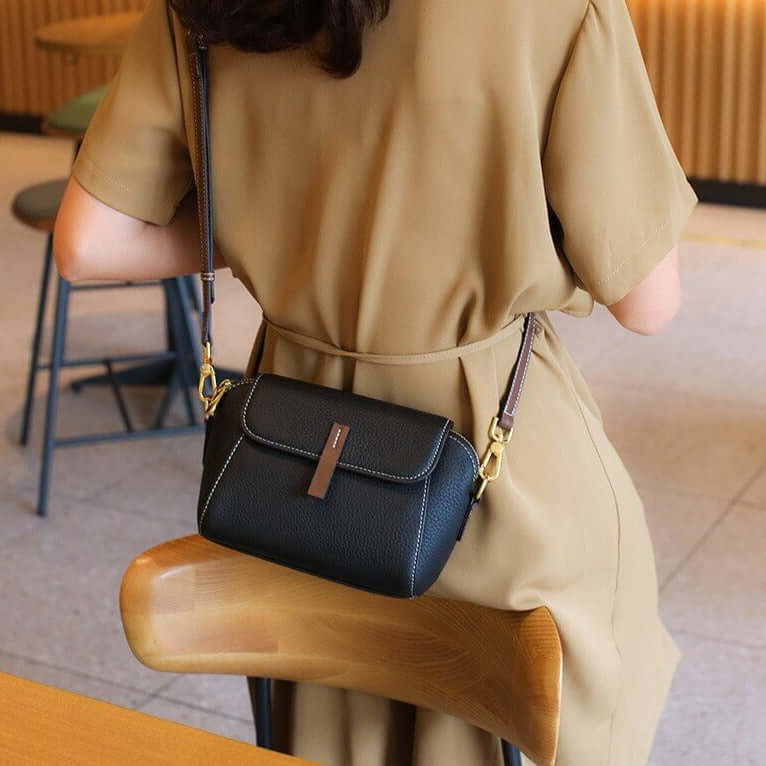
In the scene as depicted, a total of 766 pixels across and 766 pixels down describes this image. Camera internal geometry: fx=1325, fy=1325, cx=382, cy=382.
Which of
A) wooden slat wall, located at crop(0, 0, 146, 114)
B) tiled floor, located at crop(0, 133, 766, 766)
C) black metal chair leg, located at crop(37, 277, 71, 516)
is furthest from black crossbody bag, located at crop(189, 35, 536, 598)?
wooden slat wall, located at crop(0, 0, 146, 114)

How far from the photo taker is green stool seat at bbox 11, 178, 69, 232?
3.35 meters

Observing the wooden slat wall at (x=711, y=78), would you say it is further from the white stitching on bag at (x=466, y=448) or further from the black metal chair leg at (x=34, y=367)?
the white stitching on bag at (x=466, y=448)

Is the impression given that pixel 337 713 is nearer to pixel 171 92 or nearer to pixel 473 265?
pixel 473 265

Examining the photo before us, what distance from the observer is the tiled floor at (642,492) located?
2.54m

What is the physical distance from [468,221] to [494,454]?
224mm

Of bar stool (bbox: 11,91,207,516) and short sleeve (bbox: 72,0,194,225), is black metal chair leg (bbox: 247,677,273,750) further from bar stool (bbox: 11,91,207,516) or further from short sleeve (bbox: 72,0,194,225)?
bar stool (bbox: 11,91,207,516)

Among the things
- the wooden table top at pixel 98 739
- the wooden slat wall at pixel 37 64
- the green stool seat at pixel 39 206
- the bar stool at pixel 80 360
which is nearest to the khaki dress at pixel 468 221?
the wooden table top at pixel 98 739

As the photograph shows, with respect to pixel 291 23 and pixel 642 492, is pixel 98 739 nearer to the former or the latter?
pixel 291 23

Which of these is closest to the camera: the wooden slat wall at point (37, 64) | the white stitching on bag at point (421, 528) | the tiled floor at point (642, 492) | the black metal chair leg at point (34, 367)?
the white stitching on bag at point (421, 528)

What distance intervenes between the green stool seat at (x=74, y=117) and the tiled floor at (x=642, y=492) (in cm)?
85

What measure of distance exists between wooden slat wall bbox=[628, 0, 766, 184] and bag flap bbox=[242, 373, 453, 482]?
501 centimetres

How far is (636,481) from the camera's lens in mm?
3336

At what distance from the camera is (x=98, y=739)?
1073 millimetres

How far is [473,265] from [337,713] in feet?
1.92
